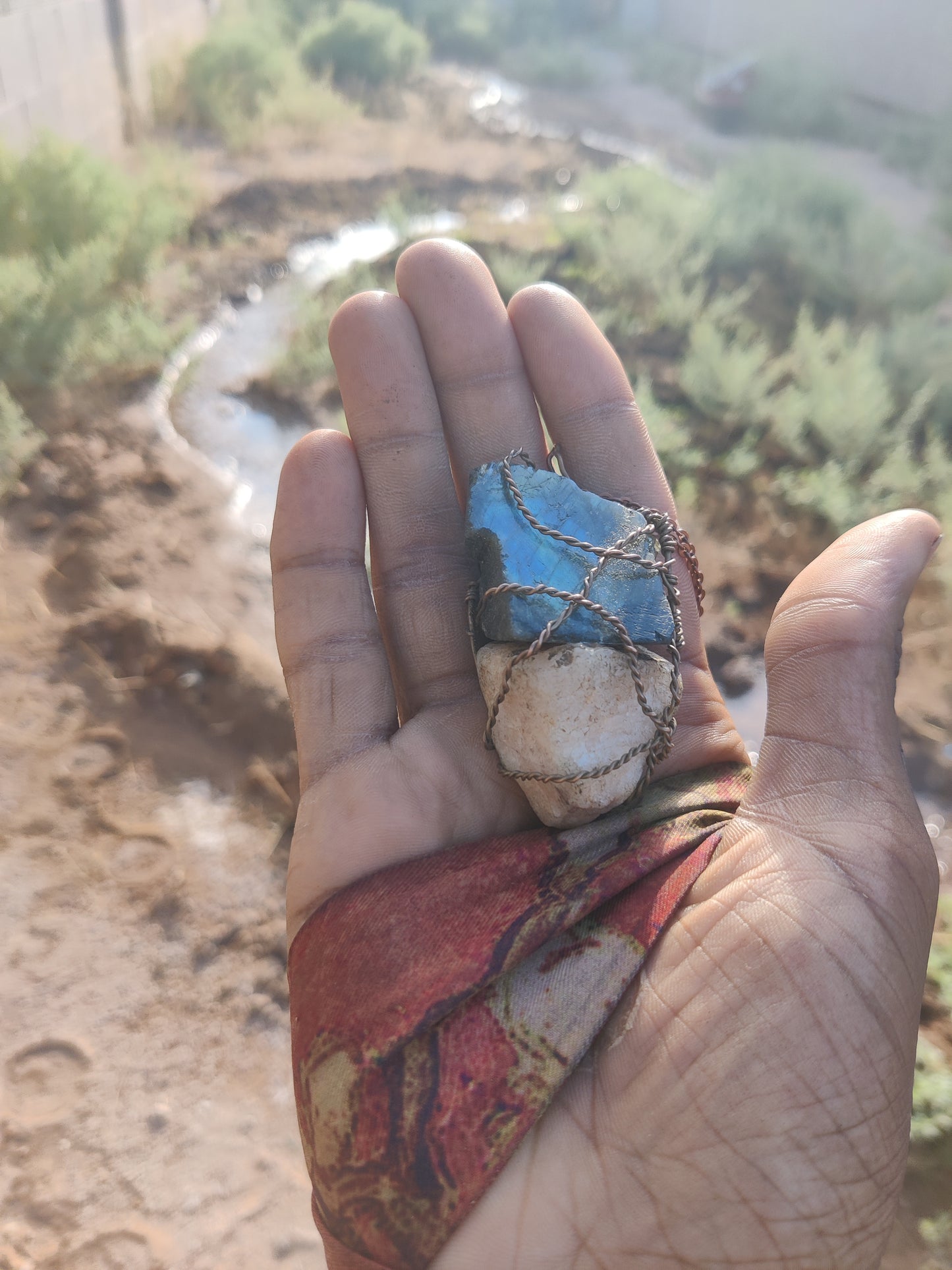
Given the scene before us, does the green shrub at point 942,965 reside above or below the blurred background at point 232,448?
below

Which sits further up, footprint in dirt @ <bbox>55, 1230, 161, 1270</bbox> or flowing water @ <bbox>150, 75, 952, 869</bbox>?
flowing water @ <bbox>150, 75, 952, 869</bbox>

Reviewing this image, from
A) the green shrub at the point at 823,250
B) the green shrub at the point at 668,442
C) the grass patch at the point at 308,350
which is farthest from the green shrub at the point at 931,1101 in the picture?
the green shrub at the point at 823,250

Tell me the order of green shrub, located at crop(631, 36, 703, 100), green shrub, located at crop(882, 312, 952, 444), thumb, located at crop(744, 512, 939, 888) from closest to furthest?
thumb, located at crop(744, 512, 939, 888), green shrub, located at crop(882, 312, 952, 444), green shrub, located at crop(631, 36, 703, 100)

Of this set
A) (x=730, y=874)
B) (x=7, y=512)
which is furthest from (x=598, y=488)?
(x=7, y=512)

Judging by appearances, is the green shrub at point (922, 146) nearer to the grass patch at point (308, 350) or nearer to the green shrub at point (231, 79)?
the green shrub at point (231, 79)

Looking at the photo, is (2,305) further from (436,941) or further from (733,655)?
(436,941)

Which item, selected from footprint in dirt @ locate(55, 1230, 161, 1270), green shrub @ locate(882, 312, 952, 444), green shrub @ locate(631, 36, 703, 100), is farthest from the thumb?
green shrub @ locate(631, 36, 703, 100)

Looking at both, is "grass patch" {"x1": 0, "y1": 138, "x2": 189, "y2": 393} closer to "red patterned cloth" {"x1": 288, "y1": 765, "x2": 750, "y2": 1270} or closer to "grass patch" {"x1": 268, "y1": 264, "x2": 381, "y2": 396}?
"grass patch" {"x1": 268, "y1": 264, "x2": 381, "y2": 396}

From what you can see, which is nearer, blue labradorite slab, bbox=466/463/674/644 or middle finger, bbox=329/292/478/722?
blue labradorite slab, bbox=466/463/674/644
